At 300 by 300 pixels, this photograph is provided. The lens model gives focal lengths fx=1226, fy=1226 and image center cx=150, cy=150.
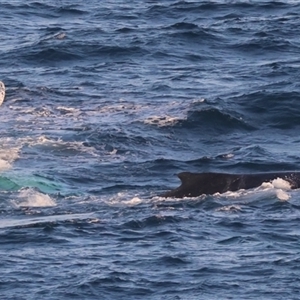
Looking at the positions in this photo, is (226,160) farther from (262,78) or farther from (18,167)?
(262,78)

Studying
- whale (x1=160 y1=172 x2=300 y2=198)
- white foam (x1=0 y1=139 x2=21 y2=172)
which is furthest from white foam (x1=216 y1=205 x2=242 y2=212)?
white foam (x1=0 y1=139 x2=21 y2=172)

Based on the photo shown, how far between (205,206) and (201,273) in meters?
4.45

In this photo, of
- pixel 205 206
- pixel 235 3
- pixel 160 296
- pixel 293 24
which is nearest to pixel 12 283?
pixel 160 296

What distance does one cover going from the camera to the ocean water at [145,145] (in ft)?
67.9

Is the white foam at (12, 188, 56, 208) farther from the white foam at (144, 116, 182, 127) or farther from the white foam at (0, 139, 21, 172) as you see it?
the white foam at (144, 116, 182, 127)

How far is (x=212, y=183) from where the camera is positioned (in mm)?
25766

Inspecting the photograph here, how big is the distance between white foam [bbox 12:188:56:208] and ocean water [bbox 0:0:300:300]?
1.8 inches

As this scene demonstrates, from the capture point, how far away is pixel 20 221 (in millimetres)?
24297

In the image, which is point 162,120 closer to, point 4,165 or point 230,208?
point 4,165

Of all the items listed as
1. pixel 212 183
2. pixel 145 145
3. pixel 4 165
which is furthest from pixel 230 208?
pixel 145 145

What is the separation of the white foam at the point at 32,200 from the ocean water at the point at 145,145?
0.04 metres

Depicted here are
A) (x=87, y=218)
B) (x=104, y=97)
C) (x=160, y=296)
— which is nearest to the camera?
(x=160, y=296)

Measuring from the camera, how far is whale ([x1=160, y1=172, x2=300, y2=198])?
25.7m

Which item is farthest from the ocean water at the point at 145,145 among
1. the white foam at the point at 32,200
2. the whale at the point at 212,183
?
the whale at the point at 212,183
